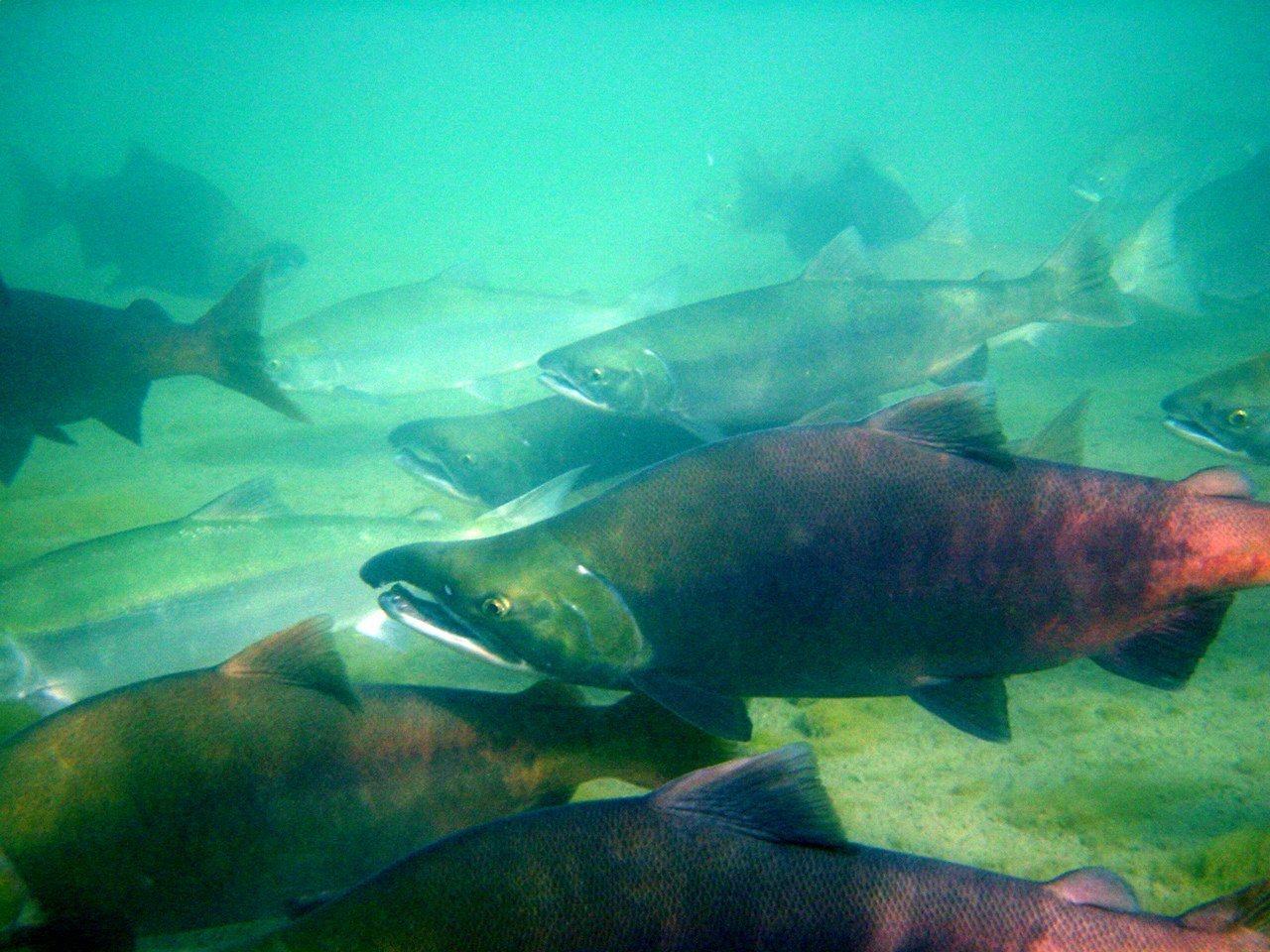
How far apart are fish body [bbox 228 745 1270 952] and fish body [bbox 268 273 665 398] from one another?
7.61m

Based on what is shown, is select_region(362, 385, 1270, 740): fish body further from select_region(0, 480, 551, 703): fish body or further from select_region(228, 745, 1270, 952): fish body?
select_region(0, 480, 551, 703): fish body

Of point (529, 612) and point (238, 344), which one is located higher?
point (238, 344)

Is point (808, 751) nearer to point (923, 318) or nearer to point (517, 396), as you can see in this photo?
point (923, 318)

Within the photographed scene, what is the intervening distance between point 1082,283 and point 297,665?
6.07 meters

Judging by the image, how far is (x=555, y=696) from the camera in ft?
8.33

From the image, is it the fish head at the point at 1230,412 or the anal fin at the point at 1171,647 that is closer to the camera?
the anal fin at the point at 1171,647

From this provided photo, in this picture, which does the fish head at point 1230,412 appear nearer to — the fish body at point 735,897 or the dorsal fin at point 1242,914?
the dorsal fin at point 1242,914

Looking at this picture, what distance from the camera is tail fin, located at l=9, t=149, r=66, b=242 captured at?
19000mm

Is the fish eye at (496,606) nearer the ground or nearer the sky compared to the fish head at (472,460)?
nearer the ground

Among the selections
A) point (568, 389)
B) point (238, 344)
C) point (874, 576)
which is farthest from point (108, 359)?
point (874, 576)

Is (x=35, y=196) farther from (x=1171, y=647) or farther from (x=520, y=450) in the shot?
(x=1171, y=647)

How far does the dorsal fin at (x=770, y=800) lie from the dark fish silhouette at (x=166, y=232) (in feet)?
61.0

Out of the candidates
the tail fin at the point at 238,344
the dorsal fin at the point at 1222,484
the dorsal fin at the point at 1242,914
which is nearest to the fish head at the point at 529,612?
the dorsal fin at the point at 1242,914

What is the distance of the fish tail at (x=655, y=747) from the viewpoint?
7.74ft
